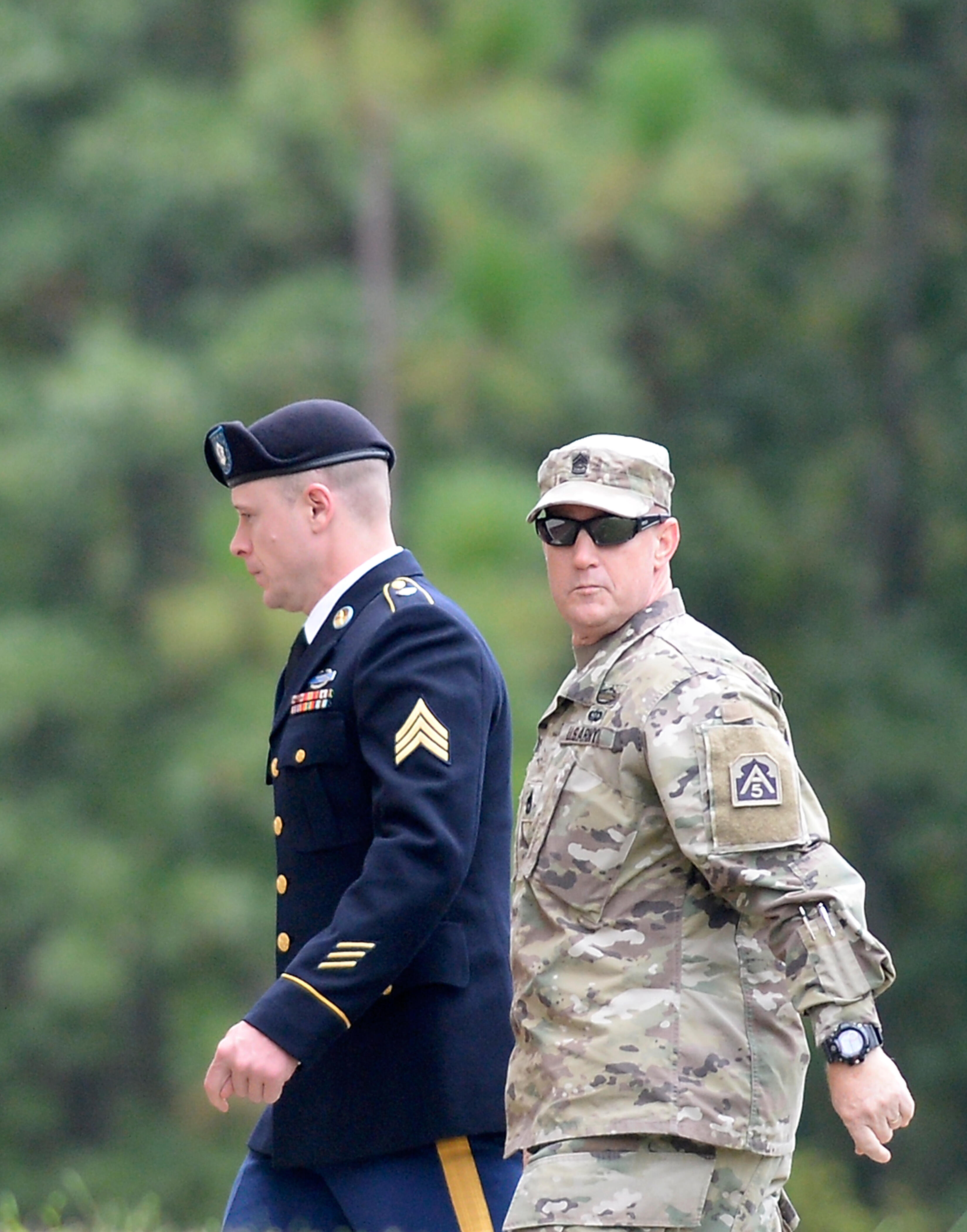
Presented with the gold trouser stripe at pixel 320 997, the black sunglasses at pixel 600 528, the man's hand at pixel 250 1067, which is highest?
the black sunglasses at pixel 600 528

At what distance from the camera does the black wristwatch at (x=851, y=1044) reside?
95.5 inches

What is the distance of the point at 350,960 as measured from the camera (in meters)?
2.85

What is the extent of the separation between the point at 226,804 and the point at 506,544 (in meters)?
3.08

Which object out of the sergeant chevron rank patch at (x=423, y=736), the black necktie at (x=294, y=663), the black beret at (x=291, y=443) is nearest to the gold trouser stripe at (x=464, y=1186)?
the sergeant chevron rank patch at (x=423, y=736)

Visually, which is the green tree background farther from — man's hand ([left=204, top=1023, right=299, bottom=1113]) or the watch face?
the watch face

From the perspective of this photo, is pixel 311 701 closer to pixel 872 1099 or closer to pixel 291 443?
pixel 291 443

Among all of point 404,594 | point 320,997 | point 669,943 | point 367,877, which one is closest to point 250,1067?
point 320,997

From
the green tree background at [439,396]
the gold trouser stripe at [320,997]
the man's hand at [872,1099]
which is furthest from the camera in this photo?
the green tree background at [439,396]

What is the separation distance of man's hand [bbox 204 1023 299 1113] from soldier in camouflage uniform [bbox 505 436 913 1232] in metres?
0.31

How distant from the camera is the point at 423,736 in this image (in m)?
2.93

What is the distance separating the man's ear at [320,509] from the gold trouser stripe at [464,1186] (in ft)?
2.85

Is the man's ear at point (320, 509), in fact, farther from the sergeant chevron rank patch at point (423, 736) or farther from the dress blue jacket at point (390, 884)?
the sergeant chevron rank patch at point (423, 736)

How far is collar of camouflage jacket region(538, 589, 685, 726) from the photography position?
2.75 metres

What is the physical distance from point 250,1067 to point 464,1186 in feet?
1.20
